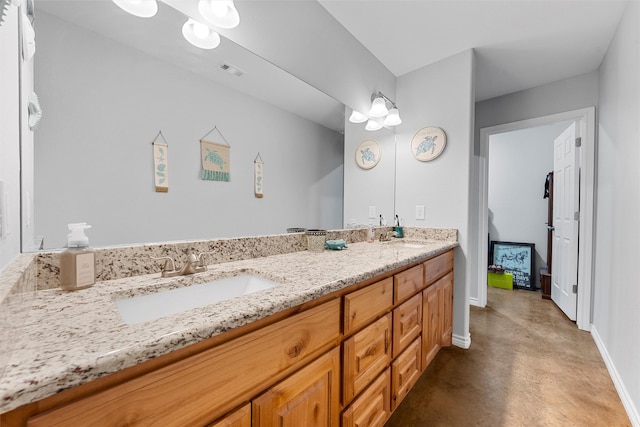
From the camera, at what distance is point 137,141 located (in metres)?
0.95

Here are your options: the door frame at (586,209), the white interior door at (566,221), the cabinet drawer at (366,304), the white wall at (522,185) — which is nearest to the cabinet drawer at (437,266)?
the cabinet drawer at (366,304)

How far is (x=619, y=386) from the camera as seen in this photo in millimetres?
1619

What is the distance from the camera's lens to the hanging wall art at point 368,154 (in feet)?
7.16

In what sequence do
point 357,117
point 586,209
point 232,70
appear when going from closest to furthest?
point 232,70 < point 357,117 < point 586,209

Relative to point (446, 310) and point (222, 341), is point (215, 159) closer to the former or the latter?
point (222, 341)

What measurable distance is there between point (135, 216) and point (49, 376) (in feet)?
2.26

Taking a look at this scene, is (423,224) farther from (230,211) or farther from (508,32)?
(230,211)

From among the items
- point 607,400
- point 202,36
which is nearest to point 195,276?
point 202,36

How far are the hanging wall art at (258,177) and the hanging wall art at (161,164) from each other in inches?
15.7

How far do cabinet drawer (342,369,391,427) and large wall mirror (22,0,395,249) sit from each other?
2.76ft

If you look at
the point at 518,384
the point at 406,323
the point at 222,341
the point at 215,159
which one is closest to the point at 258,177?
the point at 215,159

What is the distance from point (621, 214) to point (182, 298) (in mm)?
2501

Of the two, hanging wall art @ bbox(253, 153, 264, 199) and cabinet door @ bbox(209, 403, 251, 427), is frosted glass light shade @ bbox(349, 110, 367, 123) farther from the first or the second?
cabinet door @ bbox(209, 403, 251, 427)

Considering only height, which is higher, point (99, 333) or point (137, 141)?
point (137, 141)
